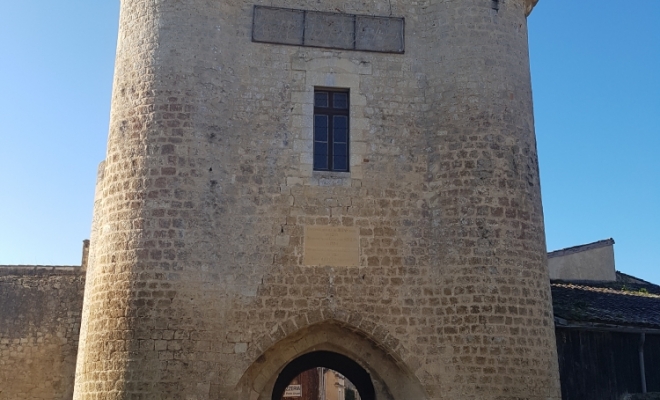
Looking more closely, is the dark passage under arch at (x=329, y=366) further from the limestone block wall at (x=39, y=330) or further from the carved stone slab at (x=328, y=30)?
the carved stone slab at (x=328, y=30)

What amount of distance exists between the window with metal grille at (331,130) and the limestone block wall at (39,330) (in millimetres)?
5871

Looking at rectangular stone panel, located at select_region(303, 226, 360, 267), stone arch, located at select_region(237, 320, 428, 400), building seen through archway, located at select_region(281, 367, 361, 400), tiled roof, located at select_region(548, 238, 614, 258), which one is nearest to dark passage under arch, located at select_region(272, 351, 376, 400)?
stone arch, located at select_region(237, 320, 428, 400)

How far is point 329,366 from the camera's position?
11.2 meters

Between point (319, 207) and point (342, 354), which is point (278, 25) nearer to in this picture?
point (319, 207)

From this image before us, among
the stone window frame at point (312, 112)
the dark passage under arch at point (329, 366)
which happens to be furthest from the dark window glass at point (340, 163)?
the dark passage under arch at point (329, 366)

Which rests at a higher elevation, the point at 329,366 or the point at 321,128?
the point at 321,128

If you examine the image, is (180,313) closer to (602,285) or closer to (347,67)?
(347,67)

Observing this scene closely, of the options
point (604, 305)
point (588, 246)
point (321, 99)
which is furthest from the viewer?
point (588, 246)

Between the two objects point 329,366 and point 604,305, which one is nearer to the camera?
point 329,366

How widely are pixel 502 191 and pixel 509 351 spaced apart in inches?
89.3

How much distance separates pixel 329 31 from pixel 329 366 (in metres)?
5.16

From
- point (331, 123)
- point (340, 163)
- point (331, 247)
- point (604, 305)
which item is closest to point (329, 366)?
point (331, 247)

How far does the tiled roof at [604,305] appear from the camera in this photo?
12.1 meters

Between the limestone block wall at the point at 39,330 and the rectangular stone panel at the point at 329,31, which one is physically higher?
the rectangular stone panel at the point at 329,31
